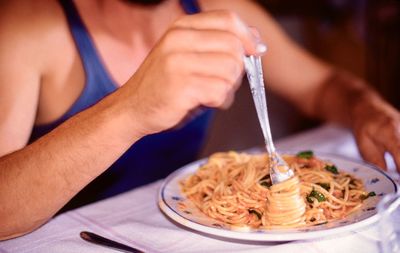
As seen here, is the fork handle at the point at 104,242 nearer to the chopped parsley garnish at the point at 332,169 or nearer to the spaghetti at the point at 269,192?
the spaghetti at the point at 269,192

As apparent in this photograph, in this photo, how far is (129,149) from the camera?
1456mm

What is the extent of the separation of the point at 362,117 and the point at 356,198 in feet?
1.48

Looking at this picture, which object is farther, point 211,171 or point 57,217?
point 211,171

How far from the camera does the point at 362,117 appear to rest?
1373mm

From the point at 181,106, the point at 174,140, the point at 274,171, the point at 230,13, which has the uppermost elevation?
the point at 230,13

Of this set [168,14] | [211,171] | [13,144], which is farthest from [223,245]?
[168,14]

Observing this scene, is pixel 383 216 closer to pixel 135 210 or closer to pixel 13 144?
pixel 135 210

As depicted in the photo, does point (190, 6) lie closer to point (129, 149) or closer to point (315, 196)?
point (129, 149)

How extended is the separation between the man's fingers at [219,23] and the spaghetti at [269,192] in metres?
0.30

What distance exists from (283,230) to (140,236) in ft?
0.96

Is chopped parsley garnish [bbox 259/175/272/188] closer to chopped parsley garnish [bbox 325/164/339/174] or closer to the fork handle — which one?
chopped parsley garnish [bbox 325/164/339/174]

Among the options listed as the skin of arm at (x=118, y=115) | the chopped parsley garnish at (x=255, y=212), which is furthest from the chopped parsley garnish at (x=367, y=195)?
the skin of arm at (x=118, y=115)

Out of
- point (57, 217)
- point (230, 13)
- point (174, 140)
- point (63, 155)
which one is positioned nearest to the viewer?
point (230, 13)

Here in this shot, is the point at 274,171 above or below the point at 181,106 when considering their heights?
below
